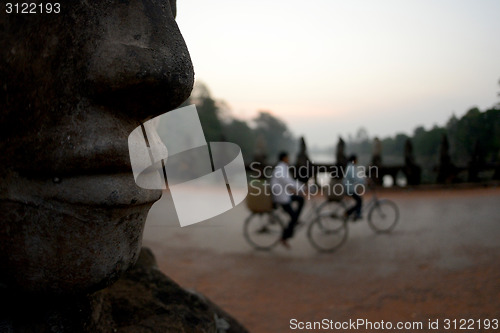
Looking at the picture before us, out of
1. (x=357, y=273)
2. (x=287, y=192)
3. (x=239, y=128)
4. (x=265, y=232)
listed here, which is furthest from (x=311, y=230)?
(x=239, y=128)

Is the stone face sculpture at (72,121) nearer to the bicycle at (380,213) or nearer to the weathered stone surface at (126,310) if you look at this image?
the weathered stone surface at (126,310)

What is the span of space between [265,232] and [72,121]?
7205 millimetres

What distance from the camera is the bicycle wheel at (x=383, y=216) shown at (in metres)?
9.30

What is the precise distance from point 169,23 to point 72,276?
2.70ft

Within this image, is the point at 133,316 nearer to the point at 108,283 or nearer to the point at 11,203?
the point at 108,283

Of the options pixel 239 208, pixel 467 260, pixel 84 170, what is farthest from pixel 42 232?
pixel 239 208

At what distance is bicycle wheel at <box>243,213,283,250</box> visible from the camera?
26.1ft

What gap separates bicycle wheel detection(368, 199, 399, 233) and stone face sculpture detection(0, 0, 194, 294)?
29.4ft

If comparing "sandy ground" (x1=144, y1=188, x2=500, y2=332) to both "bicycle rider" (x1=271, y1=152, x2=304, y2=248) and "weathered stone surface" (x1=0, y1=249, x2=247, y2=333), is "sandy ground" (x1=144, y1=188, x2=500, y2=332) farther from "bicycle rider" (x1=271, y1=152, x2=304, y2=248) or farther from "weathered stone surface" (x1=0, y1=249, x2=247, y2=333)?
"weathered stone surface" (x1=0, y1=249, x2=247, y2=333)

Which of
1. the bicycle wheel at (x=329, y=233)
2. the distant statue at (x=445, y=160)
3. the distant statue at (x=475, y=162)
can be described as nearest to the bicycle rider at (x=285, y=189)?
the bicycle wheel at (x=329, y=233)

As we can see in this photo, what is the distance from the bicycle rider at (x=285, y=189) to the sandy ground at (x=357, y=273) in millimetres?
948

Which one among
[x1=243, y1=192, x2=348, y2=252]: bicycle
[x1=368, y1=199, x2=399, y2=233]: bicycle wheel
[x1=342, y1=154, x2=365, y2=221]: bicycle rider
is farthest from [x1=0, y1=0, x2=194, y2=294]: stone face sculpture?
[x1=368, y1=199, x2=399, y2=233]: bicycle wheel

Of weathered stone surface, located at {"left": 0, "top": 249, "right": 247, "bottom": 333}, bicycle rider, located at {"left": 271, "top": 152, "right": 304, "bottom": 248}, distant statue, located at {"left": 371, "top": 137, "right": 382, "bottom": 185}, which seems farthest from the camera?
distant statue, located at {"left": 371, "top": 137, "right": 382, "bottom": 185}

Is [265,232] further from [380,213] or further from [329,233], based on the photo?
[380,213]
